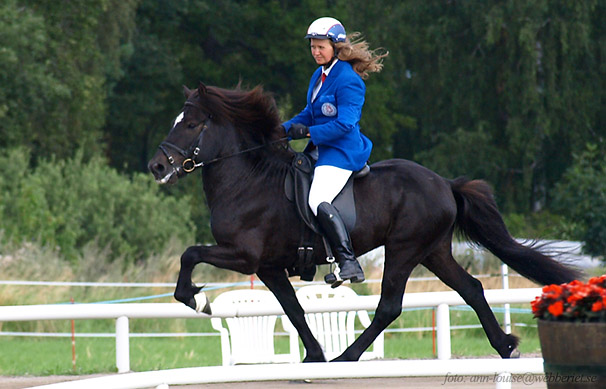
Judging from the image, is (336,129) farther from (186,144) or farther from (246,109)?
(186,144)

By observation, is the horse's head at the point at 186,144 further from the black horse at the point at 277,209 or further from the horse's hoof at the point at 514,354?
the horse's hoof at the point at 514,354

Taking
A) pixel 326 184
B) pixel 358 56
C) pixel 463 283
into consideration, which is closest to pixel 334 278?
pixel 326 184

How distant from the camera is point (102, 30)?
33.7m

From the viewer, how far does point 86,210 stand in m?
22.3

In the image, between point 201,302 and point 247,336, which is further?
point 247,336

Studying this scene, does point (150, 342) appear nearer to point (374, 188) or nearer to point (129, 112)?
point (374, 188)

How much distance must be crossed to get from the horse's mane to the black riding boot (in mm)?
850

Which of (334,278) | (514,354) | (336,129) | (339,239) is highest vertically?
(336,129)

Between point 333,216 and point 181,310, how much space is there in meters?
2.40

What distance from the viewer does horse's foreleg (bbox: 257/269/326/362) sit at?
766cm

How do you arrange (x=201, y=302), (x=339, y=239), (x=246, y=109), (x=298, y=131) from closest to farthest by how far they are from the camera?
1. (x=201, y=302)
2. (x=339, y=239)
3. (x=298, y=131)
4. (x=246, y=109)

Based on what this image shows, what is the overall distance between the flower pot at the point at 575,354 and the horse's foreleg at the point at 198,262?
2.61 meters

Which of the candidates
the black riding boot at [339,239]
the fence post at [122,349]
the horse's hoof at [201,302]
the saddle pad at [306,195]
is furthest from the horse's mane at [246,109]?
the fence post at [122,349]

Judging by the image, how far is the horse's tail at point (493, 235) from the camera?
27.0 feet
